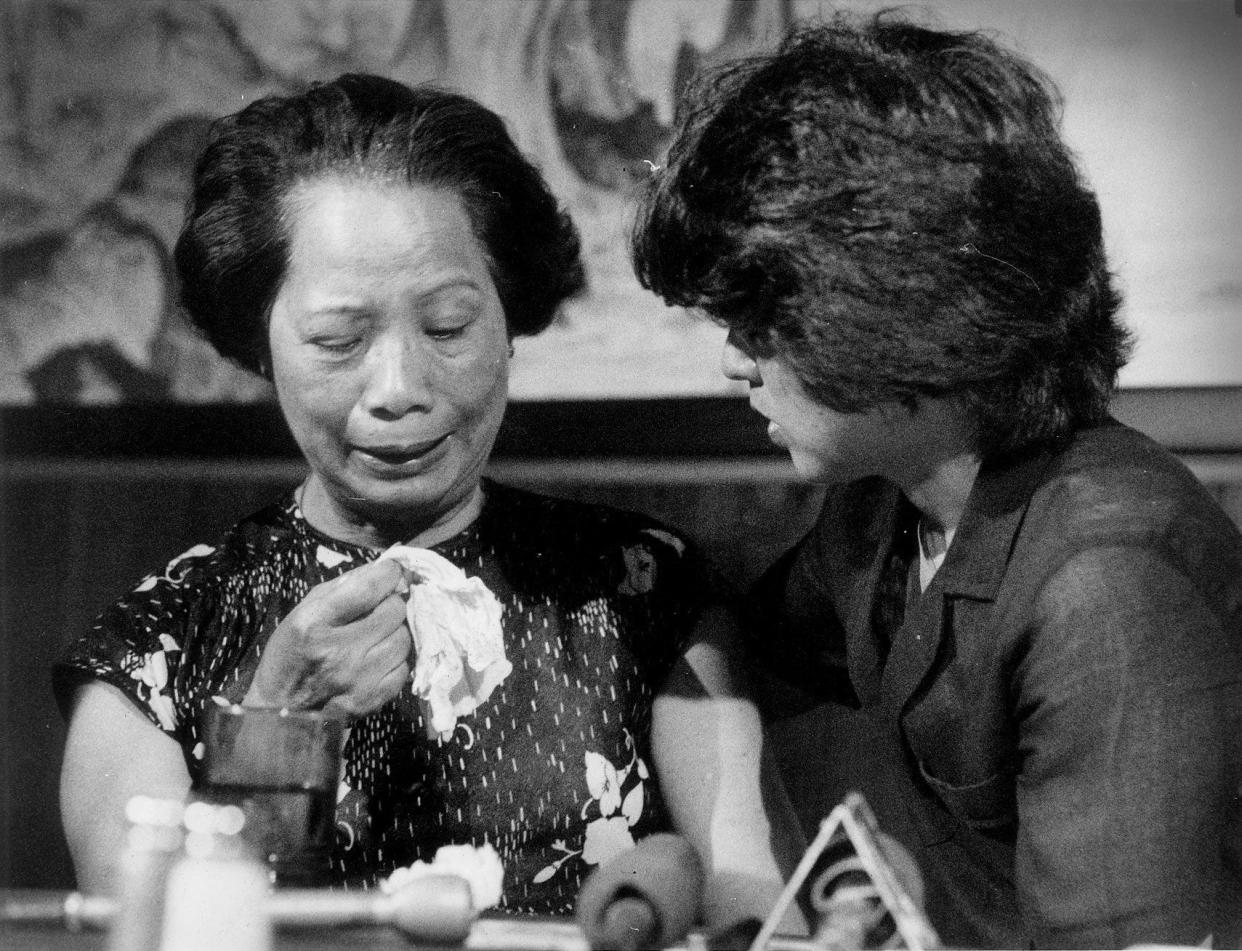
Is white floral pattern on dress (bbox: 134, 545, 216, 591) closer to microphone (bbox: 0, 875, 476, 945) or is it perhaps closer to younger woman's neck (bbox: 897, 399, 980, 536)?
microphone (bbox: 0, 875, 476, 945)

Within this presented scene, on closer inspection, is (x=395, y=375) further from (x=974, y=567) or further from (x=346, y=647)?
(x=974, y=567)

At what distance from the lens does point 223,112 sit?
43.4 inches

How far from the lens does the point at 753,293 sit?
93 cm

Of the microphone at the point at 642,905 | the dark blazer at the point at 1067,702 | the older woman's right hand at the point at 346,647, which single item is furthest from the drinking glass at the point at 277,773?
the dark blazer at the point at 1067,702

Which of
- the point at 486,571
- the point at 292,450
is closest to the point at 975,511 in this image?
the point at 486,571

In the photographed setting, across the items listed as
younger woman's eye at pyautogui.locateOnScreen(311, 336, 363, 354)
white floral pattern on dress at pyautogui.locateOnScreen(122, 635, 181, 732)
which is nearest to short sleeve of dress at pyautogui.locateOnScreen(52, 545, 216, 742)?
white floral pattern on dress at pyautogui.locateOnScreen(122, 635, 181, 732)

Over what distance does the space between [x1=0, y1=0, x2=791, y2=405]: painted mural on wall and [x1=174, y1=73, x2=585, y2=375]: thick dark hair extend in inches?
0.8

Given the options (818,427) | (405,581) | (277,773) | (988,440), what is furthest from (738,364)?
(277,773)

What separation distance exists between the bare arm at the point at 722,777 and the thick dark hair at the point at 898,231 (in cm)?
26

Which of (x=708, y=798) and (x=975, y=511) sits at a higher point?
(x=975, y=511)

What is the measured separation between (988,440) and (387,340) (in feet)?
1.42

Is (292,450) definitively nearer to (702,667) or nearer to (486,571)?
(486,571)

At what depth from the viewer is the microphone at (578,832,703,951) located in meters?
0.80

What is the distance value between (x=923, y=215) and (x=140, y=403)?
66 cm
